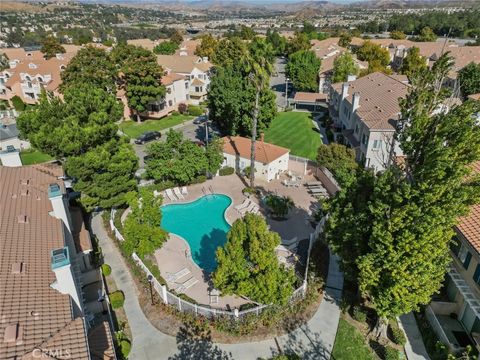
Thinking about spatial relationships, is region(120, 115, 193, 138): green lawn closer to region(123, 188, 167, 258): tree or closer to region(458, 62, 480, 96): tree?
region(123, 188, 167, 258): tree

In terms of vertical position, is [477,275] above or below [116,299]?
above

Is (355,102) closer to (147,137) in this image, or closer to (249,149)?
(249,149)

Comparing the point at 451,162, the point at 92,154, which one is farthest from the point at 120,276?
the point at 451,162

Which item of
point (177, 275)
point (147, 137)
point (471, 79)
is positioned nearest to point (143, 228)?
point (177, 275)

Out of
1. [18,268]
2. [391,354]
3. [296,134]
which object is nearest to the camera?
[18,268]

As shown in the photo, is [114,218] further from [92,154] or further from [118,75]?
[118,75]

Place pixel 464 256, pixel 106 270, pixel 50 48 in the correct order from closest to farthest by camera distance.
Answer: pixel 464 256 < pixel 106 270 < pixel 50 48

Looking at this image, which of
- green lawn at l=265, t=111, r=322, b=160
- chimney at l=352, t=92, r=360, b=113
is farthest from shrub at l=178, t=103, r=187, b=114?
chimney at l=352, t=92, r=360, b=113
